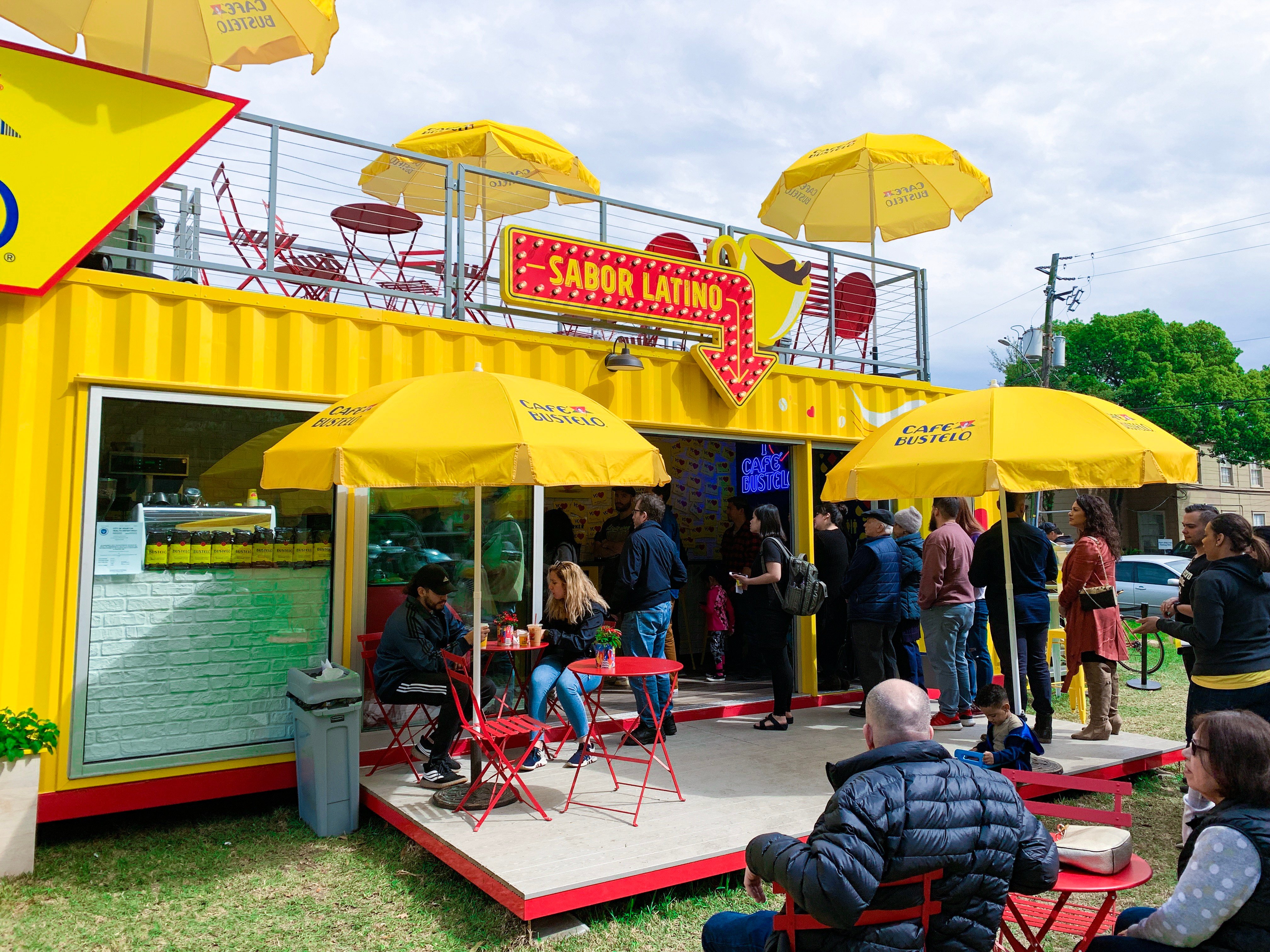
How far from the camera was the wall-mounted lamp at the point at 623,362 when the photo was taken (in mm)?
6418

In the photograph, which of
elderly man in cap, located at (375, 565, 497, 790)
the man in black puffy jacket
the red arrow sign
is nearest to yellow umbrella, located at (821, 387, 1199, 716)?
the red arrow sign

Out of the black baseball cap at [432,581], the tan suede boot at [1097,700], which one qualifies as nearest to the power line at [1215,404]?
the tan suede boot at [1097,700]

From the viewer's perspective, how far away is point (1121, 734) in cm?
662

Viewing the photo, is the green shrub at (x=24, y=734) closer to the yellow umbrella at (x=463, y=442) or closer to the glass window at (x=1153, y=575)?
the yellow umbrella at (x=463, y=442)

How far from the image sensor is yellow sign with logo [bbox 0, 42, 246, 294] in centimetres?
468

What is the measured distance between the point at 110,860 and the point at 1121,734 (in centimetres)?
674

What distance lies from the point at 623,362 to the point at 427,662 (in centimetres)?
258

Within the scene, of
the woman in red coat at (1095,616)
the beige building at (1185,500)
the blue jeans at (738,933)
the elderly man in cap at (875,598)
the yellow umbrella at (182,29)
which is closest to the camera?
the blue jeans at (738,933)

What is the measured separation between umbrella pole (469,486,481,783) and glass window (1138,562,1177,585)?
1521 cm

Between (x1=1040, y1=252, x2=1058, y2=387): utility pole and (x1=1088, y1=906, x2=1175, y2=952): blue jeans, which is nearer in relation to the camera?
(x1=1088, y1=906, x2=1175, y2=952): blue jeans

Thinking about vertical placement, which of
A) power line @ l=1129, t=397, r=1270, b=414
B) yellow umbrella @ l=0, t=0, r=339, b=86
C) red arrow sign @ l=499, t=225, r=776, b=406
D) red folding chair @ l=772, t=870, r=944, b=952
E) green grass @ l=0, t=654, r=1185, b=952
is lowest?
green grass @ l=0, t=654, r=1185, b=952

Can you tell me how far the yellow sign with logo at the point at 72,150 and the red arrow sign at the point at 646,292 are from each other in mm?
2137

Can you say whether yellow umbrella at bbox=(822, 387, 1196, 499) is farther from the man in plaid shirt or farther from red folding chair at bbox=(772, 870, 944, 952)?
the man in plaid shirt

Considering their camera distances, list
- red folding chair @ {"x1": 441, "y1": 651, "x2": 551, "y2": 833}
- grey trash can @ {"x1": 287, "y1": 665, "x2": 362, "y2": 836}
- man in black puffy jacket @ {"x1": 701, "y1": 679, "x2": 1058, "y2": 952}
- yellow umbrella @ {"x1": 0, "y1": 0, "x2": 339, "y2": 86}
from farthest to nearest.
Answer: yellow umbrella @ {"x1": 0, "y1": 0, "x2": 339, "y2": 86}
grey trash can @ {"x1": 287, "y1": 665, "x2": 362, "y2": 836}
red folding chair @ {"x1": 441, "y1": 651, "x2": 551, "y2": 833}
man in black puffy jacket @ {"x1": 701, "y1": 679, "x2": 1058, "y2": 952}
